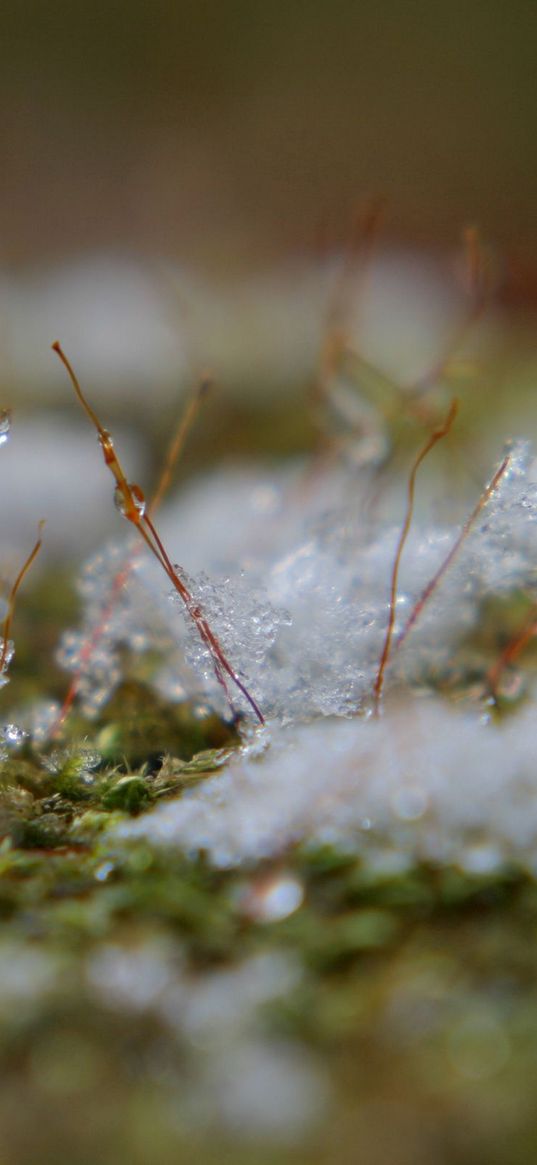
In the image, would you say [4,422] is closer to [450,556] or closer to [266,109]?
[450,556]

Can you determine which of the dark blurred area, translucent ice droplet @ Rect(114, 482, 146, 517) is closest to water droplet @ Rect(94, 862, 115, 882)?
translucent ice droplet @ Rect(114, 482, 146, 517)

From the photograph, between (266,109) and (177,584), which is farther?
(266,109)

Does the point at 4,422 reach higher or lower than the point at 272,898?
higher

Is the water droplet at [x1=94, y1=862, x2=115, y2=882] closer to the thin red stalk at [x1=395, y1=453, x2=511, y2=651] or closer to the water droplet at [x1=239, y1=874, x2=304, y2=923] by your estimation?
the water droplet at [x1=239, y1=874, x2=304, y2=923]

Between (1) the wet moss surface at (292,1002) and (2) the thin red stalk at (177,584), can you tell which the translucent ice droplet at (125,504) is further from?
(1) the wet moss surface at (292,1002)

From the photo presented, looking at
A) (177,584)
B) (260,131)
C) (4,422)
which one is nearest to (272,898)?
(177,584)

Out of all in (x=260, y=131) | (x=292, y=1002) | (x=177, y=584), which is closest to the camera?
(x=292, y=1002)
